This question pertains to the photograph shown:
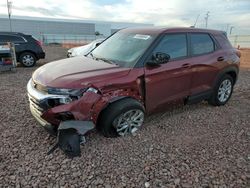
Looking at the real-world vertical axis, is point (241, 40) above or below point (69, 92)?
below

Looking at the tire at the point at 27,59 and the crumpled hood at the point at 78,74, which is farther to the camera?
the tire at the point at 27,59

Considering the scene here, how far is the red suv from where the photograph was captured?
10.4 ft

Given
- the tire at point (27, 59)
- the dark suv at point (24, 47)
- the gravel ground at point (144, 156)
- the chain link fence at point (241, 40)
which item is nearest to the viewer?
the gravel ground at point (144, 156)

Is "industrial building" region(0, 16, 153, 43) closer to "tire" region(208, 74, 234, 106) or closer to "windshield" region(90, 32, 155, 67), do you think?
"tire" region(208, 74, 234, 106)

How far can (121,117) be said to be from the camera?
351 cm

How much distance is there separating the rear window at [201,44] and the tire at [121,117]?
5.58 feet

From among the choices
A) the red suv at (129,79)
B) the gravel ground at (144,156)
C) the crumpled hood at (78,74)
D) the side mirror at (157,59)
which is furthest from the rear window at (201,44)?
the crumpled hood at (78,74)

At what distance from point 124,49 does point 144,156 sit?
186cm

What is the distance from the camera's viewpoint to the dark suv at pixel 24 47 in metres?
10.5

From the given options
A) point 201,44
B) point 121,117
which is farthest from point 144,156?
point 201,44

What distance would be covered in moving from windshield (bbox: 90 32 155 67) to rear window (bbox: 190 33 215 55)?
3.28 ft

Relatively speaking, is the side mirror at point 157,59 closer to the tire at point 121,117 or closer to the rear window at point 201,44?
the tire at point 121,117

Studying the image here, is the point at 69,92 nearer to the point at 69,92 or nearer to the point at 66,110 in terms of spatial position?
the point at 69,92

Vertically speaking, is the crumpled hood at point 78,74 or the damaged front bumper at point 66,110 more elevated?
the crumpled hood at point 78,74
